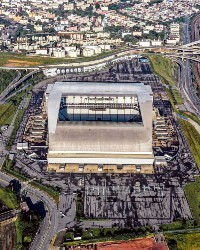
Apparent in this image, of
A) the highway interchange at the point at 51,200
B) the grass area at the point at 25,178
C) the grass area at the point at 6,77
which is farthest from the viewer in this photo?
the grass area at the point at 6,77

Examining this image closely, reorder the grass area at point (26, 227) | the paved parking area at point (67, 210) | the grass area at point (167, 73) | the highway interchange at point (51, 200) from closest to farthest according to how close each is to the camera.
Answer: the grass area at point (26, 227) → the highway interchange at point (51, 200) → the paved parking area at point (67, 210) → the grass area at point (167, 73)

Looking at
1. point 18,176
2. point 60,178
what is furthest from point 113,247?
point 18,176

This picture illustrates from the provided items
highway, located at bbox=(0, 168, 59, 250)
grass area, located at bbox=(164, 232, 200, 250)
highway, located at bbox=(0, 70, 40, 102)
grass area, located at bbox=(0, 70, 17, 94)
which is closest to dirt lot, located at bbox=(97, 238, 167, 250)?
grass area, located at bbox=(164, 232, 200, 250)

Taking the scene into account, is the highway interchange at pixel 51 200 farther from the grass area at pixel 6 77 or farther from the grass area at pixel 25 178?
the grass area at pixel 6 77

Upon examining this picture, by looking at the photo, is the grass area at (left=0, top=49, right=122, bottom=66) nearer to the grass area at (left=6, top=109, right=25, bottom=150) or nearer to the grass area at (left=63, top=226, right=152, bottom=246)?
the grass area at (left=6, top=109, right=25, bottom=150)

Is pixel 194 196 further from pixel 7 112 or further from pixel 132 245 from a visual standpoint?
pixel 7 112

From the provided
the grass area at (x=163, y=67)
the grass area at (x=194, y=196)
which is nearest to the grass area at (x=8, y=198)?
the grass area at (x=194, y=196)

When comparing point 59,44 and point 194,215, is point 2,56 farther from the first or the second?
point 194,215

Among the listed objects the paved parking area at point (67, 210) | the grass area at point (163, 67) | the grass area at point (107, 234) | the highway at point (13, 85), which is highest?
the grass area at point (163, 67)
